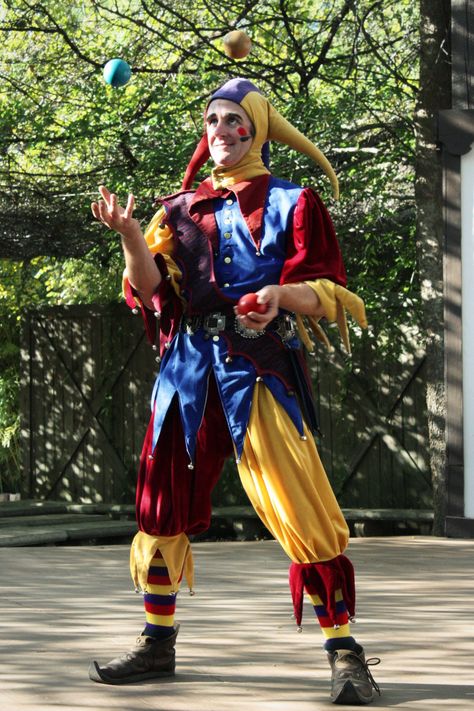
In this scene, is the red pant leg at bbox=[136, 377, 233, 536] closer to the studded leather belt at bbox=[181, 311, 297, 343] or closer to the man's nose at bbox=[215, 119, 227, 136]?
the studded leather belt at bbox=[181, 311, 297, 343]

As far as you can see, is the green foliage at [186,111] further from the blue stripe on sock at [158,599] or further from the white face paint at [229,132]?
the blue stripe on sock at [158,599]

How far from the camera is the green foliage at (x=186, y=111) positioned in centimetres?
894

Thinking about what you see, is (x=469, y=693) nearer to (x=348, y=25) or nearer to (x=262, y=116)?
(x=262, y=116)

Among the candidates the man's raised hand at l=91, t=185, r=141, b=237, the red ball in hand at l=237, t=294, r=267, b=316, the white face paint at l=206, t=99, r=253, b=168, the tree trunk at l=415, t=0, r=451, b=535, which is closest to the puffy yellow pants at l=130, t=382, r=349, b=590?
the red ball in hand at l=237, t=294, r=267, b=316

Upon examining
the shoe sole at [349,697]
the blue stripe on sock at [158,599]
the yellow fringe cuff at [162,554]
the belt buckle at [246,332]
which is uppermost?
the belt buckle at [246,332]

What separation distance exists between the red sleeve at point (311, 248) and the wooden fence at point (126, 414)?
6.07 meters

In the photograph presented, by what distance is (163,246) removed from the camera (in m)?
3.93

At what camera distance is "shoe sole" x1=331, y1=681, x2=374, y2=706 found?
3533 millimetres

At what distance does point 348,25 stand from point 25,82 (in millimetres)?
2831

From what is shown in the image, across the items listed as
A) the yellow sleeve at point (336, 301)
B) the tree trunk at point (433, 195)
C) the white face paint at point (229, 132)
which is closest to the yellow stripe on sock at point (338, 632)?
the yellow sleeve at point (336, 301)

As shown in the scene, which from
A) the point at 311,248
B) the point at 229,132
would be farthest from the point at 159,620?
the point at 229,132

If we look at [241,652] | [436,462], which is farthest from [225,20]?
[241,652]

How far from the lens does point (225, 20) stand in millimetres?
9430

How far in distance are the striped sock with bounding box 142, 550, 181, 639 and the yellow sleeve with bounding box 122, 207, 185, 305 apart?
0.83 m
